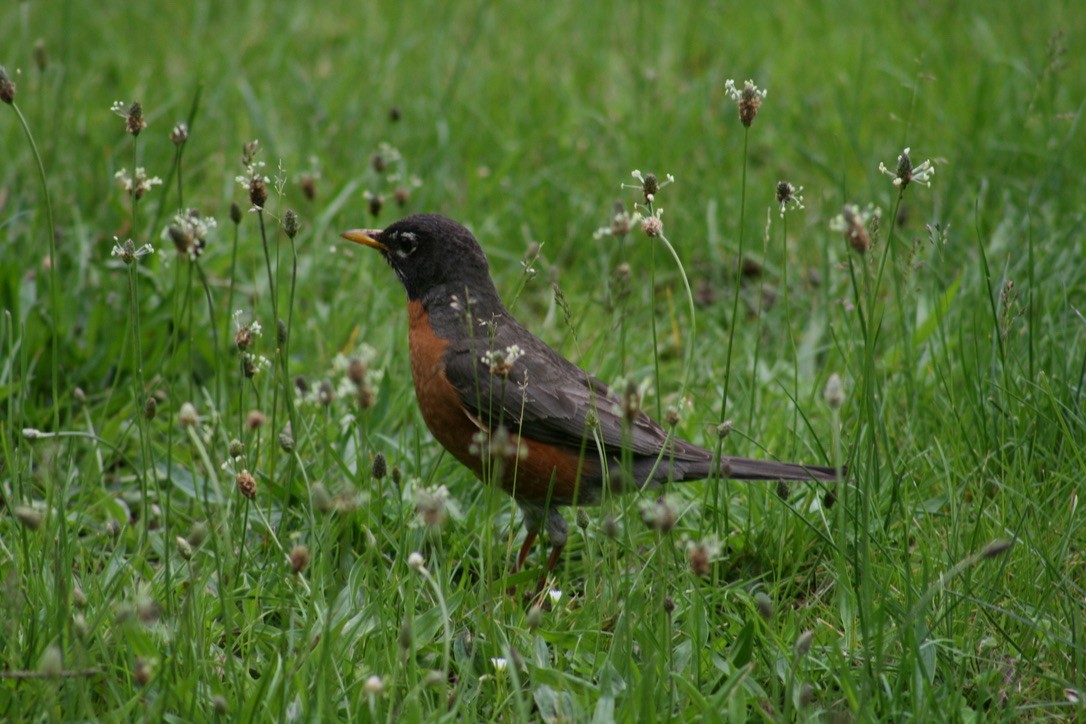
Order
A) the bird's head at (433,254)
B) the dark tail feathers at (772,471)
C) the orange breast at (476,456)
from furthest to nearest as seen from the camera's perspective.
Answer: the bird's head at (433,254)
the orange breast at (476,456)
the dark tail feathers at (772,471)

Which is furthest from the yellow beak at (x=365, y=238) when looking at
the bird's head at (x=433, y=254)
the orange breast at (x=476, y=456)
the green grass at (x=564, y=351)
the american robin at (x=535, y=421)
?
the orange breast at (x=476, y=456)

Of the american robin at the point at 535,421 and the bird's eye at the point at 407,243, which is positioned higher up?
the bird's eye at the point at 407,243

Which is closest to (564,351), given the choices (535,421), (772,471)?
(535,421)

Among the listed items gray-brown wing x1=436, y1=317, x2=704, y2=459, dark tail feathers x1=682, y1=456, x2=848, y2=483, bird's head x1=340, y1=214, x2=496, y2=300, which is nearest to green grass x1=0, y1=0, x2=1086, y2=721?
dark tail feathers x1=682, y1=456, x2=848, y2=483

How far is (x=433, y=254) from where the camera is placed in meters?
4.87

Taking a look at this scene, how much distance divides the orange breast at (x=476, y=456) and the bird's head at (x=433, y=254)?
0.42 metres

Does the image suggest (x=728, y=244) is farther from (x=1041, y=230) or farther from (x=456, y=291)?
(x=456, y=291)

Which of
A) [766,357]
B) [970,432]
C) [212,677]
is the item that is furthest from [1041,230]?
[212,677]

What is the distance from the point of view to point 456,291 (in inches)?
188

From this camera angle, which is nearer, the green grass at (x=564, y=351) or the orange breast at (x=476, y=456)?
the green grass at (x=564, y=351)

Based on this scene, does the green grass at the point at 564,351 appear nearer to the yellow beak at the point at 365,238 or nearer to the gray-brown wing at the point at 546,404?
the gray-brown wing at the point at 546,404

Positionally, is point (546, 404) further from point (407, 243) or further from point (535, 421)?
point (407, 243)

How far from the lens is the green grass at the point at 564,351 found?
10.4 feet

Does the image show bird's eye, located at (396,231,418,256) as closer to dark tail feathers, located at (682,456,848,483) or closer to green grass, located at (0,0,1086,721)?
green grass, located at (0,0,1086,721)
